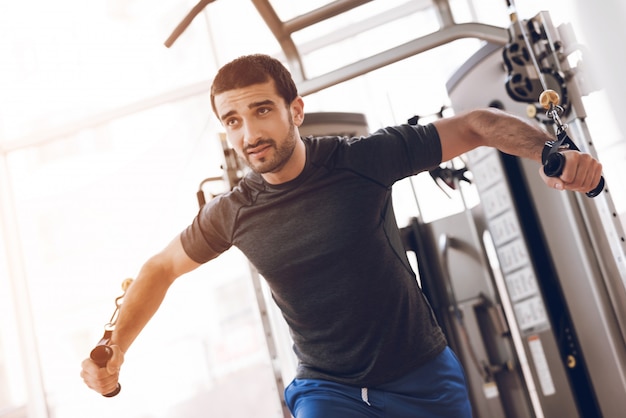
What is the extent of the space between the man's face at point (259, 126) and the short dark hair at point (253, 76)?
15 mm

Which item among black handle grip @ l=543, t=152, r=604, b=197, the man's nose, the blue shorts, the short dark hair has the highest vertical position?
the short dark hair

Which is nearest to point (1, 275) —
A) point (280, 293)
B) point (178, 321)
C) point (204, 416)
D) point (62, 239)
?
point (62, 239)

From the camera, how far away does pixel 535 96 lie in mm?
2047

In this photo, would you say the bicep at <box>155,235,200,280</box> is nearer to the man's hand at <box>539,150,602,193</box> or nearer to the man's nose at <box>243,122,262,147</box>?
the man's nose at <box>243,122,262,147</box>

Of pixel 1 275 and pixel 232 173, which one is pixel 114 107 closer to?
pixel 1 275

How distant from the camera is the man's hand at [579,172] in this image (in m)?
1.21

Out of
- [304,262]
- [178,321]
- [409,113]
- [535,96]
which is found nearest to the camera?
[304,262]

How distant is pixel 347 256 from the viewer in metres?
1.49

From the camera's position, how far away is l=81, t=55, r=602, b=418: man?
1487mm

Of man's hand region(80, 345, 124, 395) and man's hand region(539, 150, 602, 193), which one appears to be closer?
man's hand region(539, 150, 602, 193)

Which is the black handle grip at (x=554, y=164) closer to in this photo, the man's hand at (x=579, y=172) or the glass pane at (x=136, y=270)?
the man's hand at (x=579, y=172)

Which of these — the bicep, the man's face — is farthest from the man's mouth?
the bicep

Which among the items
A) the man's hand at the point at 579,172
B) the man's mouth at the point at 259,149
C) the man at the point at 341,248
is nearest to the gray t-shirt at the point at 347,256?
the man at the point at 341,248

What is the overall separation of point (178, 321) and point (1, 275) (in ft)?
3.69
